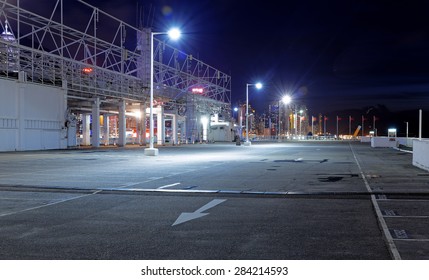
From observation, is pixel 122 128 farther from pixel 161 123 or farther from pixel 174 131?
pixel 174 131

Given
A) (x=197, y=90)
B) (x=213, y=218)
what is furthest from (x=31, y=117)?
(x=197, y=90)

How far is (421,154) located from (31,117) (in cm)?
3489

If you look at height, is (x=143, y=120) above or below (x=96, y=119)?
above

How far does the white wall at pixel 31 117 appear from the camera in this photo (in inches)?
1731

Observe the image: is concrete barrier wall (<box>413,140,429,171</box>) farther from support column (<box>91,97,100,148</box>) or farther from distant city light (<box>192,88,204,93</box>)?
distant city light (<box>192,88,204,93</box>)

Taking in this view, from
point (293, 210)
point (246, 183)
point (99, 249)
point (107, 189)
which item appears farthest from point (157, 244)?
point (246, 183)

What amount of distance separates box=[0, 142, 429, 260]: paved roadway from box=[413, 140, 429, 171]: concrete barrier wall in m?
5.77

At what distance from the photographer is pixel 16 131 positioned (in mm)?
45250

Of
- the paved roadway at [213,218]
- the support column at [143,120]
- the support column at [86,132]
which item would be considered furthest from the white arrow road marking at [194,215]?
the support column at [86,132]

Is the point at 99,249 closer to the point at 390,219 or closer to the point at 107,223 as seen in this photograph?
the point at 107,223

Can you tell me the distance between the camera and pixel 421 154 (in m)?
25.1

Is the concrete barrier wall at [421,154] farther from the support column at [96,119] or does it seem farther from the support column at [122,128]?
the support column at [122,128]

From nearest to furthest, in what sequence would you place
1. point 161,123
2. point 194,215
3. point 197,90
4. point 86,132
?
point 194,215
point 86,132
point 161,123
point 197,90
